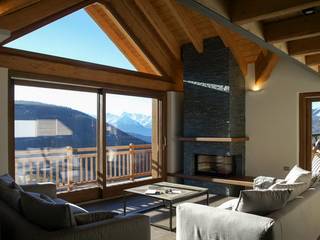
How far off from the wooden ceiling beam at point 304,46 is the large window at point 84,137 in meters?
3.44

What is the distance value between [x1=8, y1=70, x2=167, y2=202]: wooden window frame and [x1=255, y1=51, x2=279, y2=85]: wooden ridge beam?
2.14 metres

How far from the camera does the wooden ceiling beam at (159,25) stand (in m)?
6.09

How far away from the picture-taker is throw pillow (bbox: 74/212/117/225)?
2.36m

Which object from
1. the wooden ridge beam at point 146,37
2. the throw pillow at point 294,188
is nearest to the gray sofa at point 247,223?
the throw pillow at point 294,188

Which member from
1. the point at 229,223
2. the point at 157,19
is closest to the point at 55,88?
the point at 157,19

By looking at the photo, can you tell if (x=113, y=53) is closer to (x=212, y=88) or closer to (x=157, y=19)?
(x=157, y=19)

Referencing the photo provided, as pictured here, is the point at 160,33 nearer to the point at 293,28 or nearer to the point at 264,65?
Answer: the point at 264,65

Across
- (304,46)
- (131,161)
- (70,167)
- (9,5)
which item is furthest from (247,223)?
(131,161)

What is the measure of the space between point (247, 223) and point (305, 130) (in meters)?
4.21

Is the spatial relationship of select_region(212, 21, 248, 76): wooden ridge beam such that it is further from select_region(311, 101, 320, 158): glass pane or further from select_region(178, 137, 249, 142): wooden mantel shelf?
select_region(311, 101, 320, 158): glass pane

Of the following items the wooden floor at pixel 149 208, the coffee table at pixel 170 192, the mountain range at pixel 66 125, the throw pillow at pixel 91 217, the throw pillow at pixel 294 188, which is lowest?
the wooden floor at pixel 149 208

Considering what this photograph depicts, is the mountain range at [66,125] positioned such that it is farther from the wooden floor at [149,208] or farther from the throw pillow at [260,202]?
the throw pillow at [260,202]

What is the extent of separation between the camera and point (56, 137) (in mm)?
5102

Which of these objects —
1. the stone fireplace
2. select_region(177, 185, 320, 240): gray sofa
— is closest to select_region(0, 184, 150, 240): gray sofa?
select_region(177, 185, 320, 240): gray sofa
